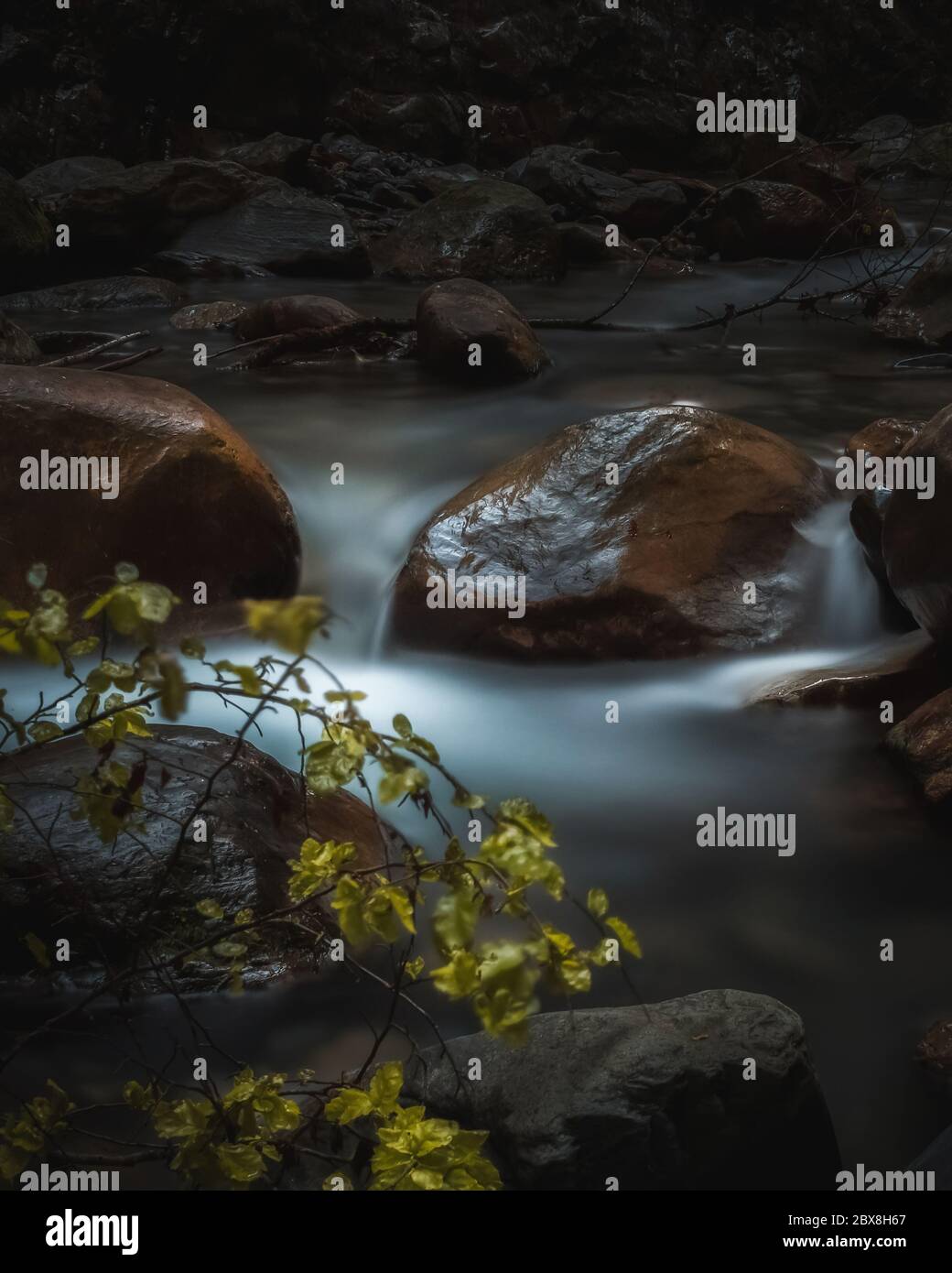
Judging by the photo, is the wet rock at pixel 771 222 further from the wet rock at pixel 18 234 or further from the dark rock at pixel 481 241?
the wet rock at pixel 18 234

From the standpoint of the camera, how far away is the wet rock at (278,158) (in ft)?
50.6

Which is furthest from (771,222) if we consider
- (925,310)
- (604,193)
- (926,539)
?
(926,539)

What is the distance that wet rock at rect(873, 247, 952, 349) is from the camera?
875 centimetres

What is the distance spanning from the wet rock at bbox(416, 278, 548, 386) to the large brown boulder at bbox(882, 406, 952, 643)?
371 cm

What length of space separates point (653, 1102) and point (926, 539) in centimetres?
251

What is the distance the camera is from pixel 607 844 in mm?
3889

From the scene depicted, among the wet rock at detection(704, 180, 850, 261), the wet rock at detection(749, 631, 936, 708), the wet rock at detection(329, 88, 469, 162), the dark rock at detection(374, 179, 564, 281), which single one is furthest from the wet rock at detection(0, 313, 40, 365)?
the wet rock at detection(329, 88, 469, 162)

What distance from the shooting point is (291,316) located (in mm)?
8352

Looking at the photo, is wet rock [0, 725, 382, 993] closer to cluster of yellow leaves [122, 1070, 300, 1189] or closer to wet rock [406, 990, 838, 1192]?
wet rock [406, 990, 838, 1192]

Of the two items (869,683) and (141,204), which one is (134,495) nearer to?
(869,683)

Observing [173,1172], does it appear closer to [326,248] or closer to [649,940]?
[649,940]

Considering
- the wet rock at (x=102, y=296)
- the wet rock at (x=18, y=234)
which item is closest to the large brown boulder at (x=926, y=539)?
the wet rock at (x=102, y=296)

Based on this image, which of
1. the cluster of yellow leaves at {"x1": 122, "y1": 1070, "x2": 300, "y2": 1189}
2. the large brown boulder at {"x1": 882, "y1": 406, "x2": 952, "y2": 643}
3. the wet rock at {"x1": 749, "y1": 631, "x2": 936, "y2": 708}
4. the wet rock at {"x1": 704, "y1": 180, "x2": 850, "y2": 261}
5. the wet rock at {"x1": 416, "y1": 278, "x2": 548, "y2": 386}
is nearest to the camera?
the cluster of yellow leaves at {"x1": 122, "y1": 1070, "x2": 300, "y2": 1189}
